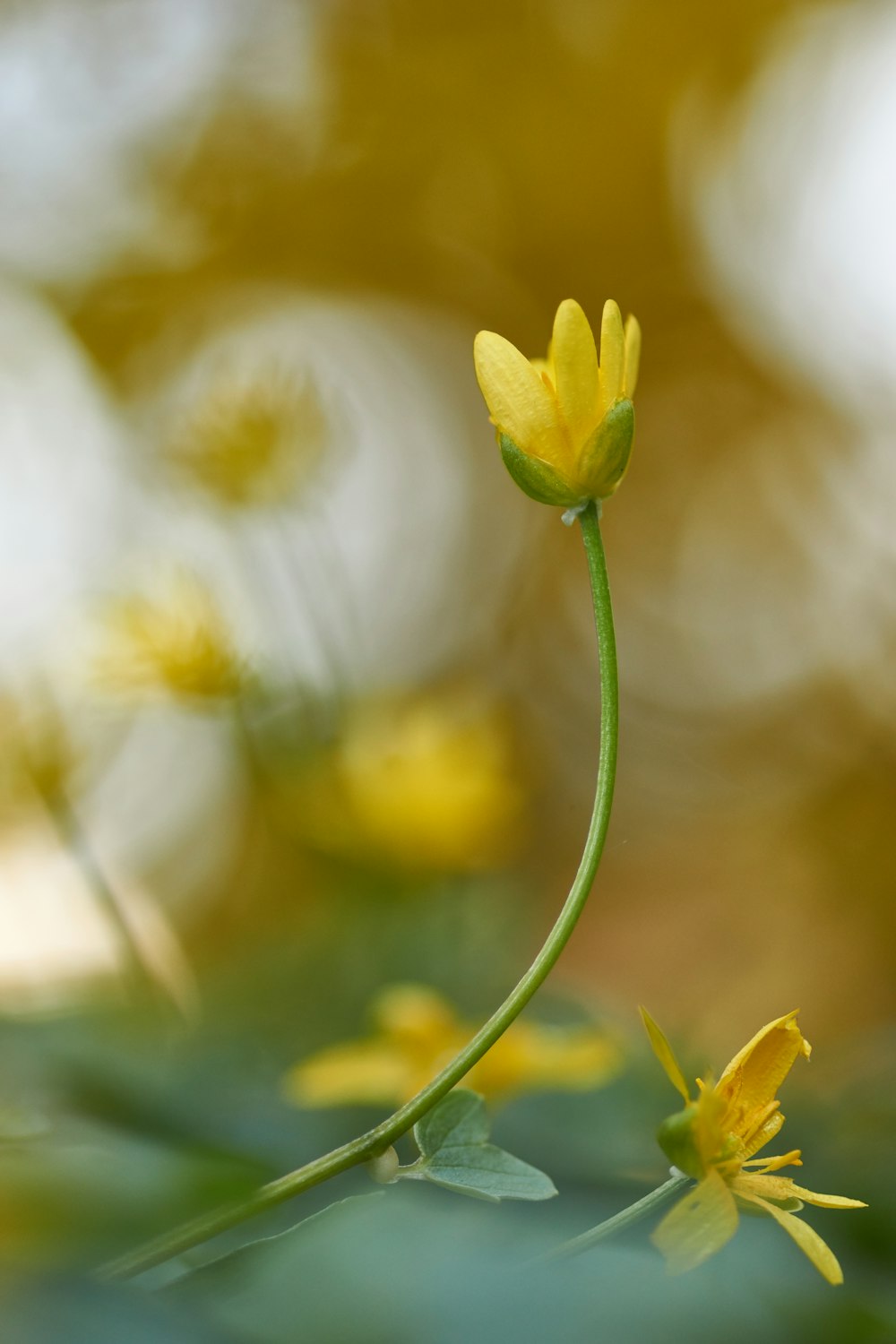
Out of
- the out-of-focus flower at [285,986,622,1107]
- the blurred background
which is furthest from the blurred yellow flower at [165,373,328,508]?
the out-of-focus flower at [285,986,622,1107]

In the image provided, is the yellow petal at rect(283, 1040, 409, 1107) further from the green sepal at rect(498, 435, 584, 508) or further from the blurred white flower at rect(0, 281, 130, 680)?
the blurred white flower at rect(0, 281, 130, 680)

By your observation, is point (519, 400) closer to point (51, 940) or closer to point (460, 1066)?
point (460, 1066)

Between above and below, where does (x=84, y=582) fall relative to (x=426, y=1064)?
above

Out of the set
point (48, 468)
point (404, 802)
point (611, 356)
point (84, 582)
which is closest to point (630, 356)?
point (611, 356)

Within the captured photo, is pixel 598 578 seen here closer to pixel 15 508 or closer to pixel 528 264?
pixel 15 508

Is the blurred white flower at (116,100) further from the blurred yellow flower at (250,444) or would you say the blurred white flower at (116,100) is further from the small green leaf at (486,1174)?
the small green leaf at (486,1174)
